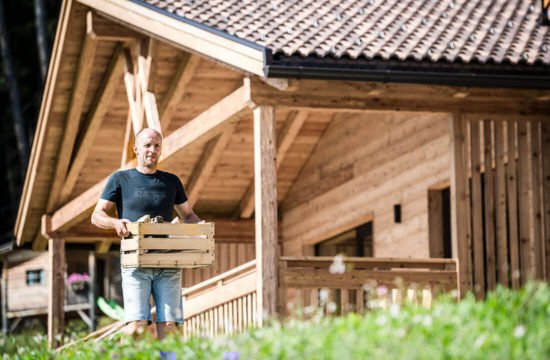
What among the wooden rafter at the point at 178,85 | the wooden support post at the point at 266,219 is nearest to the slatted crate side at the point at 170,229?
the wooden support post at the point at 266,219

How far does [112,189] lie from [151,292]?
2.74 ft

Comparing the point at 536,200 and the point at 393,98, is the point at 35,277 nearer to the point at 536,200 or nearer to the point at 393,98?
the point at 393,98

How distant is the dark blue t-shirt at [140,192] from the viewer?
9453 millimetres

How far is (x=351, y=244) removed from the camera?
59.2 ft

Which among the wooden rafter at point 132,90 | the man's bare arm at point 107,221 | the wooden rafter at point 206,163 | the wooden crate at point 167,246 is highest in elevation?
the wooden rafter at point 132,90

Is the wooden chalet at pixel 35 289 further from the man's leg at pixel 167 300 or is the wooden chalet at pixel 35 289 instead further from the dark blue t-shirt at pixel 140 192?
the man's leg at pixel 167 300

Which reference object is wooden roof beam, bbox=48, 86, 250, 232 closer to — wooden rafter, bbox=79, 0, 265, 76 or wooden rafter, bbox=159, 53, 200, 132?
wooden rafter, bbox=79, 0, 265, 76

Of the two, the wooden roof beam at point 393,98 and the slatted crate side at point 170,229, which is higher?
the wooden roof beam at point 393,98

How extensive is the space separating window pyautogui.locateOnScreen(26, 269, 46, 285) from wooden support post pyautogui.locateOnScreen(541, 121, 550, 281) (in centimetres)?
2372

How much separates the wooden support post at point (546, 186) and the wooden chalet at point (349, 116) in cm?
2

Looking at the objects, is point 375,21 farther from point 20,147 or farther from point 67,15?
point 20,147

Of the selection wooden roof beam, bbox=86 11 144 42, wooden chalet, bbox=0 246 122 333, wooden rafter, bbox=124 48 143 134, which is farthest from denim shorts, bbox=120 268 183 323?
wooden chalet, bbox=0 246 122 333

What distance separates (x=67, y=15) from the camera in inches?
605

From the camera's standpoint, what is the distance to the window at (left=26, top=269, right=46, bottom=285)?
34656 millimetres
